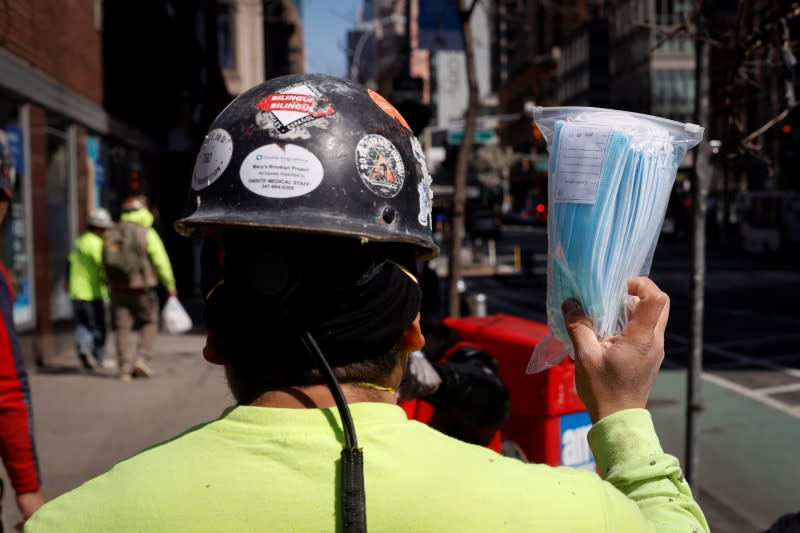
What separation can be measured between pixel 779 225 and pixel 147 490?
3599 cm

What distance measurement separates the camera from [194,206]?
1412 mm

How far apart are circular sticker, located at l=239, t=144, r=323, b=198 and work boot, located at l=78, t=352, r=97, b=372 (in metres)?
10.2

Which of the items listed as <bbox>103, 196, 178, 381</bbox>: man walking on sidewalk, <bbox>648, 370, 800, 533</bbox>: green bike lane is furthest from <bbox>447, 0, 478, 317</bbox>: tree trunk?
<bbox>103, 196, 178, 381</bbox>: man walking on sidewalk

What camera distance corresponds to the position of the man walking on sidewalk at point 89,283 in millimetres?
10320

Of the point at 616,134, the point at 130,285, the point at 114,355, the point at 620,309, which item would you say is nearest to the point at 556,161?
the point at 616,134

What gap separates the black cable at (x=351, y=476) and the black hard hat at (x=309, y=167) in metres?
0.26

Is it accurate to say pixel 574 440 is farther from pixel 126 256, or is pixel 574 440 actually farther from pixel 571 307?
pixel 126 256

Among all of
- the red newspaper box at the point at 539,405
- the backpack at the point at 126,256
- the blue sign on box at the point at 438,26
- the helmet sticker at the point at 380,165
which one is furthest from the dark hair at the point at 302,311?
the blue sign on box at the point at 438,26

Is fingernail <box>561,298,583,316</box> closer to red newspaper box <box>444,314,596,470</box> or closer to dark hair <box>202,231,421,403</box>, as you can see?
dark hair <box>202,231,421,403</box>

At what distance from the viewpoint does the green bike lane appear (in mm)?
5828

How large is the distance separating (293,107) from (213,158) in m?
0.16

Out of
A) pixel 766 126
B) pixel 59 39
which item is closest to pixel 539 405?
pixel 766 126

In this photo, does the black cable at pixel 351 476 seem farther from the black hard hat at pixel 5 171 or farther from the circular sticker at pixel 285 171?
the black hard hat at pixel 5 171

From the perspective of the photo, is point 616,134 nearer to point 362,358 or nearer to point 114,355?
point 362,358
